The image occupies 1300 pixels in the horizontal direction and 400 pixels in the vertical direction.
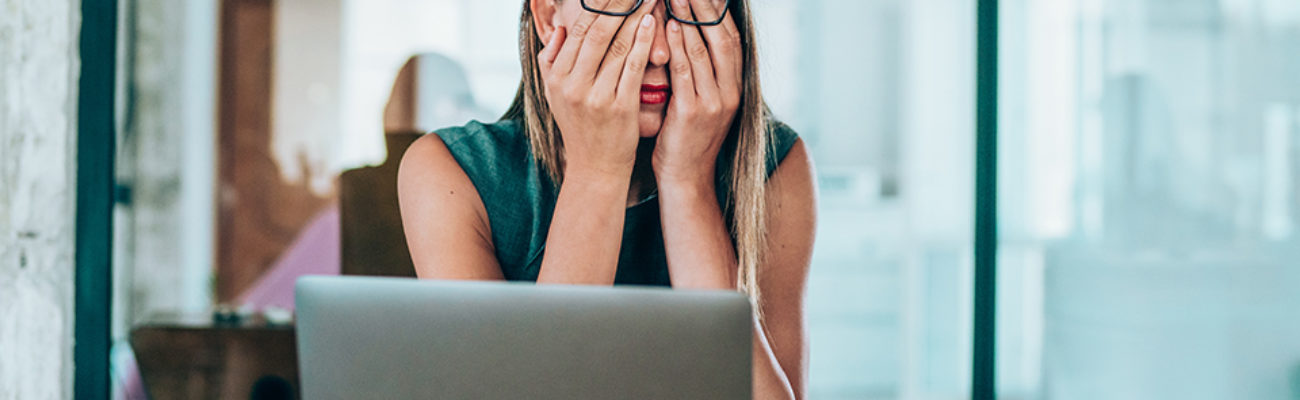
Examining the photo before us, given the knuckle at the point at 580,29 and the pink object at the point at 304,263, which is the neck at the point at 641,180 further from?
the pink object at the point at 304,263

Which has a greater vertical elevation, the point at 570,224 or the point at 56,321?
the point at 570,224

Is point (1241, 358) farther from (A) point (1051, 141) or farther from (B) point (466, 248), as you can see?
(B) point (466, 248)

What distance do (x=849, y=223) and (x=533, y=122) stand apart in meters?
2.39

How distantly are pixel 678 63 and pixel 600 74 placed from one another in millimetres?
91

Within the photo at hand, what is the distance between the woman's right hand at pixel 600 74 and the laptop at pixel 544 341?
1.16 ft

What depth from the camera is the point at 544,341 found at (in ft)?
1.89

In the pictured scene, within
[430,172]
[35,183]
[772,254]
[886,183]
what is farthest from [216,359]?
[886,183]

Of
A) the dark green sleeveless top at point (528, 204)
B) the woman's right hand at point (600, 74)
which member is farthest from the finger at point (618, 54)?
the dark green sleeveless top at point (528, 204)

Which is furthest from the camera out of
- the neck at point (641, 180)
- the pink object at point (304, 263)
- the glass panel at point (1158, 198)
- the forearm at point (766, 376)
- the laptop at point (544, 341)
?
the pink object at point (304, 263)

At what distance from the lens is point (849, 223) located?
3256 mm

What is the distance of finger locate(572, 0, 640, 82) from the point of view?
874mm

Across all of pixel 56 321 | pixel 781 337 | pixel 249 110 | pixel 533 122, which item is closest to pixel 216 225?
pixel 249 110

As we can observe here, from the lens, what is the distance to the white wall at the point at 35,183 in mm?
955

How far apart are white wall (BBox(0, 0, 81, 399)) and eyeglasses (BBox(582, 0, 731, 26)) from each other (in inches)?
25.3
